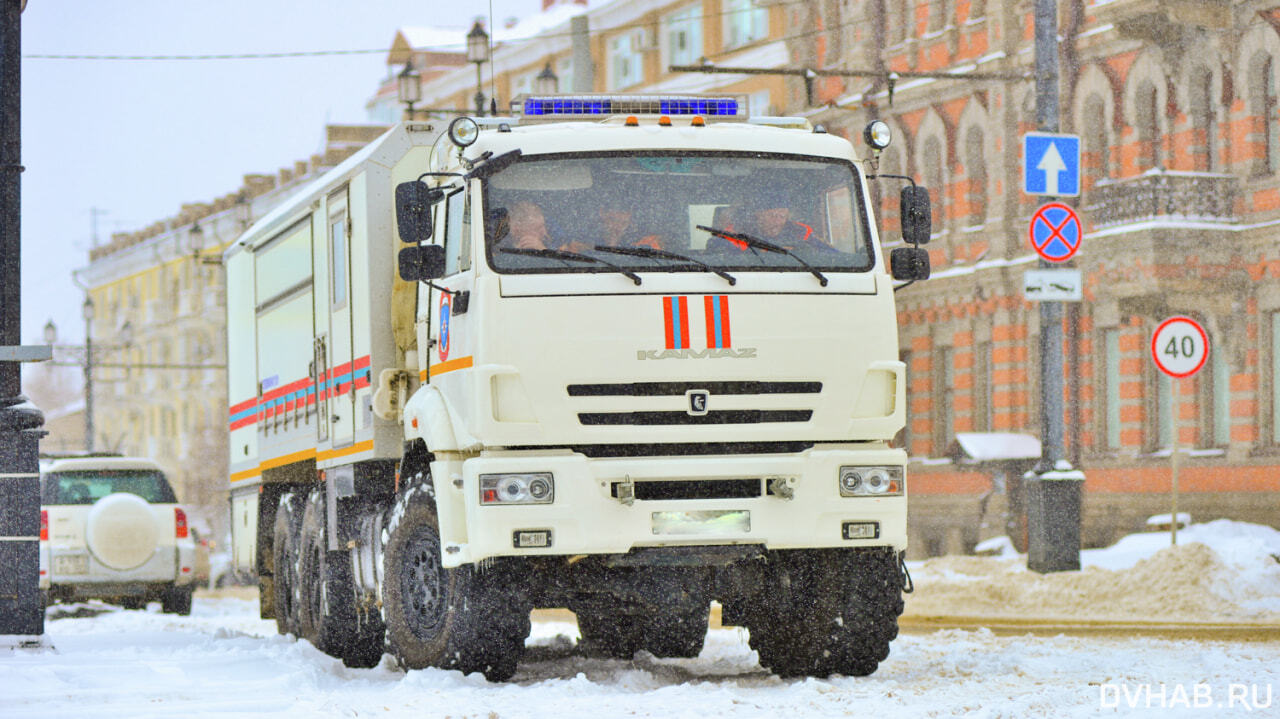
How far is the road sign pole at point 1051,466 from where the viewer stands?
22.6 m

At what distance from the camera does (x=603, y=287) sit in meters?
11.4

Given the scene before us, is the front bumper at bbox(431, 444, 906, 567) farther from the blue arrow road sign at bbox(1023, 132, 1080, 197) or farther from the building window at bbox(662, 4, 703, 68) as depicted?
the building window at bbox(662, 4, 703, 68)

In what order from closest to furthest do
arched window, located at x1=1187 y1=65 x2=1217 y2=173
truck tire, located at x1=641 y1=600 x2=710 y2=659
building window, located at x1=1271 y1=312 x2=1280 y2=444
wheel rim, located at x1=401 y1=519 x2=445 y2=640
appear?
wheel rim, located at x1=401 y1=519 x2=445 y2=640 < truck tire, located at x1=641 y1=600 x2=710 y2=659 < building window, located at x1=1271 y1=312 x2=1280 y2=444 < arched window, located at x1=1187 y1=65 x2=1217 y2=173

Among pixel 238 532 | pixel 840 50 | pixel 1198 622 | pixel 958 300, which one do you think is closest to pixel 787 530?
pixel 1198 622

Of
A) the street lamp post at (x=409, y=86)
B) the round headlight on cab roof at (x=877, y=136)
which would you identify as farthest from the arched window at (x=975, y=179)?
the round headlight on cab roof at (x=877, y=136)

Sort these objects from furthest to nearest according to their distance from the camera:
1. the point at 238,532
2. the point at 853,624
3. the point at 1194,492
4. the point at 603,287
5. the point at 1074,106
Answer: the point at 1074,106 < the point at 1194,492 < the point at 238,532 < the point at 853,624 < the point at 603,287

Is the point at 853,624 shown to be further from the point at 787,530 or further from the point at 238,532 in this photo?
the point at 238,532

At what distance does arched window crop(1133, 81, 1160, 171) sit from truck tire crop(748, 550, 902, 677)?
23.2 m

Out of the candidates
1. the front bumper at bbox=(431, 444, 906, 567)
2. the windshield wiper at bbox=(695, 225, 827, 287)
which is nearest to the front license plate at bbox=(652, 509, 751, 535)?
the front bumper at bbox=(431, 444, 906, 567)

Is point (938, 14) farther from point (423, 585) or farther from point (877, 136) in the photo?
point (423, 585)

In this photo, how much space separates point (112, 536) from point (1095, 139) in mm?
19378

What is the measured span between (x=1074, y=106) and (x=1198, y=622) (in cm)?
1905

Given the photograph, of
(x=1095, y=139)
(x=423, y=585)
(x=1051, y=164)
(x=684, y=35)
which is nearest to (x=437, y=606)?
(x=423, y=585)

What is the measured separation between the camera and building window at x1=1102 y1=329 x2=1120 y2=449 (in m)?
35.2
